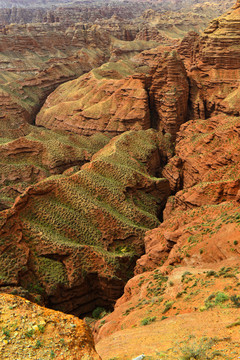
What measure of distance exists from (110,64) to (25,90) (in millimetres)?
33507

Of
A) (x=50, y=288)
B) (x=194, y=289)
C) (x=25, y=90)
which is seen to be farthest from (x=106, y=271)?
(x=25, y=90)

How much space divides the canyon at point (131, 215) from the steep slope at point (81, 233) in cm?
14

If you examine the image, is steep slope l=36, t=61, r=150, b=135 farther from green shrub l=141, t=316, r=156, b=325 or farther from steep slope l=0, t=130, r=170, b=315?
green shrub l=141, t=316, r=156, b=325

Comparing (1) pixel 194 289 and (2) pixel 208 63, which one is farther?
(2) pixel 208 63

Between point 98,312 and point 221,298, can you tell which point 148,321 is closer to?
point 221,298

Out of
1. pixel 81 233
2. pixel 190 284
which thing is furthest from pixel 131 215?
pixel 190 284

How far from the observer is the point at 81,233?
3681 cm

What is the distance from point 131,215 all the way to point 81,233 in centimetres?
807

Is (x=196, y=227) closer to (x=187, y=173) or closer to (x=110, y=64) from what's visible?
(x=187, y=173)

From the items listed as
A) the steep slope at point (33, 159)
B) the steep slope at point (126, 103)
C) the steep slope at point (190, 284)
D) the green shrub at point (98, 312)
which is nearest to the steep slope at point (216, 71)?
the steep slope at point (126, 103)

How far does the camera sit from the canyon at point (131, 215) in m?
14.7

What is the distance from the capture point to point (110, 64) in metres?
116

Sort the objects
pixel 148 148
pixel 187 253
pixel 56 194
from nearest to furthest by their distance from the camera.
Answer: pixel 187 253 < pixel 56 194 < pixel 148 148

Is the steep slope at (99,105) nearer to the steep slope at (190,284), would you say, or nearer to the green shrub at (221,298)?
the steep slope at (190,284)
